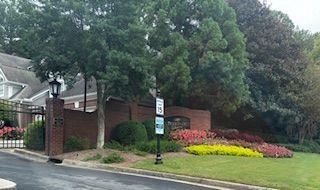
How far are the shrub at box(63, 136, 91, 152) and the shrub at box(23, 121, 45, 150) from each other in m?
1.46

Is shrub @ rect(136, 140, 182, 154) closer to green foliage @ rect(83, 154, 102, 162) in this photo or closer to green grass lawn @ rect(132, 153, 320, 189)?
green grass lawn @ rect(132, 153, 320, 189)

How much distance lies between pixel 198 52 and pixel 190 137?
544 cm

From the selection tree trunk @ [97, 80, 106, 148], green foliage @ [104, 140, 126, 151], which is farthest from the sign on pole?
tree trunk @ [97, 80, 106, 148]

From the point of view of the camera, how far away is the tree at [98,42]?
20219 millimetres

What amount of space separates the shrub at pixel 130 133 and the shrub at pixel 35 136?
4.09m

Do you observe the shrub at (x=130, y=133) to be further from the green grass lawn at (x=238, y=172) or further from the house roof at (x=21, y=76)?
the house roof at (x=21, y=76)

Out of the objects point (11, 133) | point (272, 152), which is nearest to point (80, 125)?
point (272, 152)

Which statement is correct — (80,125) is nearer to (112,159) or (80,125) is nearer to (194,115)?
(112,159)

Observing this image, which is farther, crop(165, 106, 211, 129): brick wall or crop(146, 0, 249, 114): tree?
crop(165, 106, 211, 129): brick wall

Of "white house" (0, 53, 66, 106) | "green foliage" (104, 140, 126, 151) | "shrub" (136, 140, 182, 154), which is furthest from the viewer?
"white house" (0, 53, 66, 106)

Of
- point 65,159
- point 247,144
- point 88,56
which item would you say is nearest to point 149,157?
point 65,159

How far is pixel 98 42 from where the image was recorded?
66.8 ft

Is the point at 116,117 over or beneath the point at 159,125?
over

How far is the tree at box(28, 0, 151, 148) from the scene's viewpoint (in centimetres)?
2022
